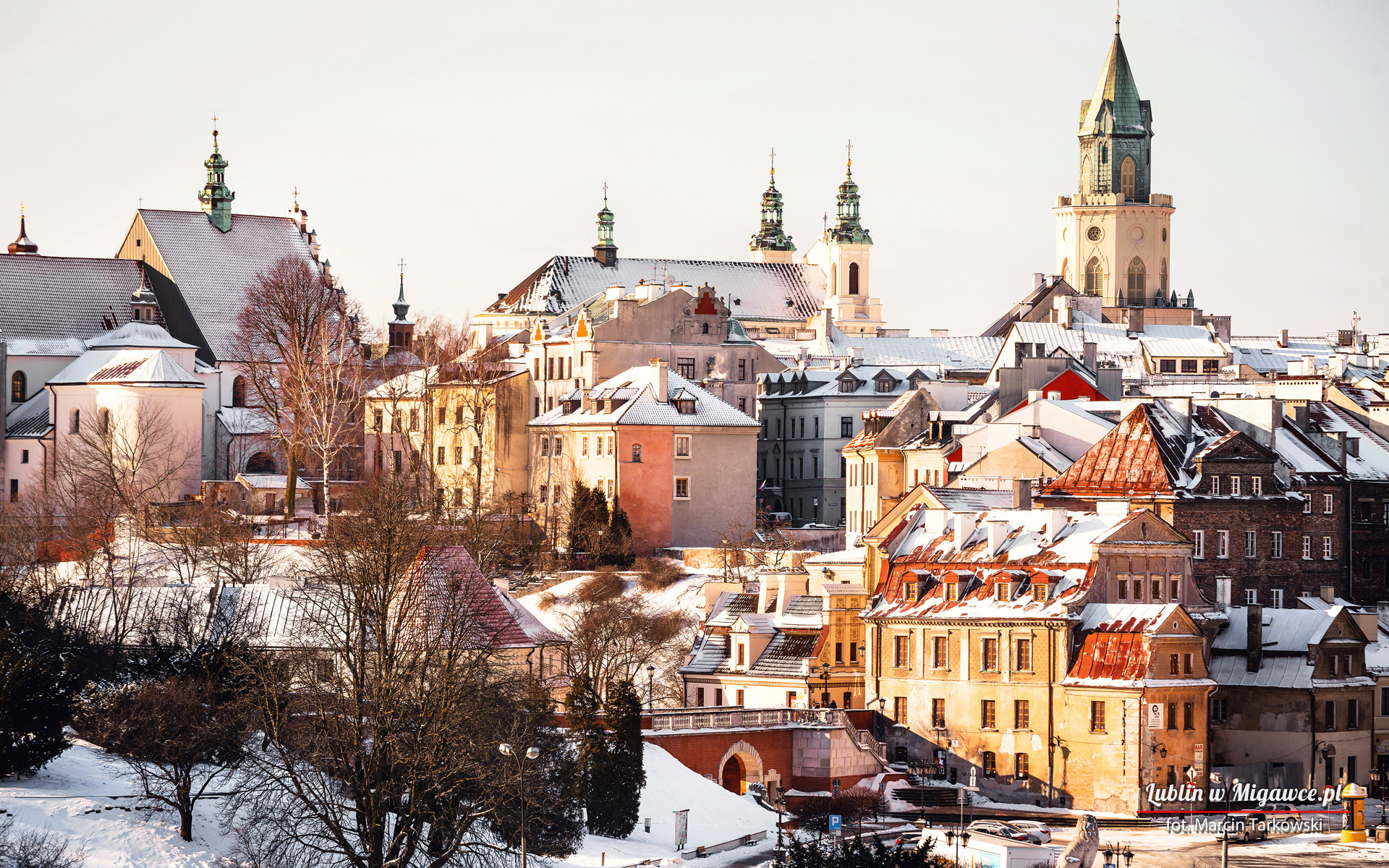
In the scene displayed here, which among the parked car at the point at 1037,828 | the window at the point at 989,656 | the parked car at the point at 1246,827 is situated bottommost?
the parked car at the point at 1246,827

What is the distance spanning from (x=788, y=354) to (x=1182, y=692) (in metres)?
74.5

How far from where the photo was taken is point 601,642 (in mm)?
87812

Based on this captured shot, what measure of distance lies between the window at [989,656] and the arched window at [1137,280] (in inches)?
4704

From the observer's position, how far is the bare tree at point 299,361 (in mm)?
108688

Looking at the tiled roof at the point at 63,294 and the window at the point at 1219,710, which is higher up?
the tiled roof at the point at 63,294

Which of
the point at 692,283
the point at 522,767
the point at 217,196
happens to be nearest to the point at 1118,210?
the point at 692,283

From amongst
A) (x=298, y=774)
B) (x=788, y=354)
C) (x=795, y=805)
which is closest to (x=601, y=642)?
(x=795, y=805)

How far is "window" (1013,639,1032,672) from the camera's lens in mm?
76062

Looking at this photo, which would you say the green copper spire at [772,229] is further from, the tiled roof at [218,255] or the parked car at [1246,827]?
the parked car at [1246,827]

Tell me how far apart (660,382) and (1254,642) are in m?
38.6

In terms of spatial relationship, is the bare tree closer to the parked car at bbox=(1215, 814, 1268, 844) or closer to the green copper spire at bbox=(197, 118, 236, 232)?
the green copper spire at bbox=(197, 118, 236, 232)

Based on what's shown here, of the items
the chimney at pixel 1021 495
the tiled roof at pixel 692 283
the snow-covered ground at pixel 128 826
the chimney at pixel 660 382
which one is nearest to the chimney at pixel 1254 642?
the chimney at pixel 1021 495

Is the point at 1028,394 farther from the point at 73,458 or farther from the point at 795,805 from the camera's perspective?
the point at 73,458

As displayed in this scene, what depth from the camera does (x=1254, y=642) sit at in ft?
256
